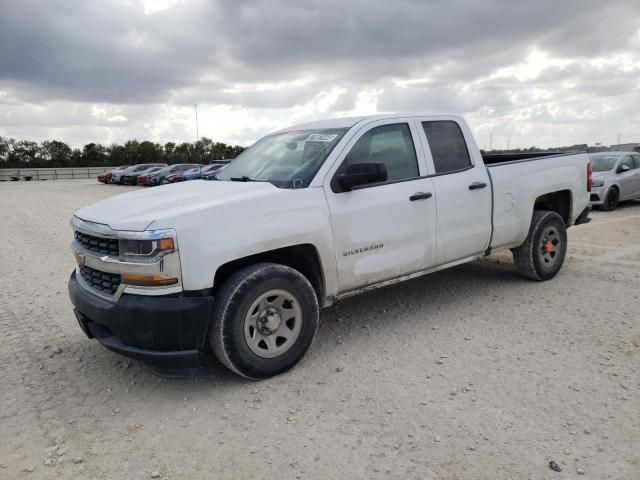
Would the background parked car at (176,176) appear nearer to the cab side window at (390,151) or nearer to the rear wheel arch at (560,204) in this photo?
the rear wheel arch at (560,204)

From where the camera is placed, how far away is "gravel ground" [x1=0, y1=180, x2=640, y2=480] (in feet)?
9.31

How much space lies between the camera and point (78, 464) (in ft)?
9.49

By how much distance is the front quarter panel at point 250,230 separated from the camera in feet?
11.2

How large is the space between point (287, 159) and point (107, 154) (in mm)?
72491

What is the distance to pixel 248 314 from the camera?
3668 mm

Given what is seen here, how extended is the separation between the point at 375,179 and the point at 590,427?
7.25ft

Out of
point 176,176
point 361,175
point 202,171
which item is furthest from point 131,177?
point 361,175

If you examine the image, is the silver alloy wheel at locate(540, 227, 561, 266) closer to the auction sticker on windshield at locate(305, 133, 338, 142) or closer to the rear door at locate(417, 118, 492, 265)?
the rear door at locate(417, 118, 492, 265)

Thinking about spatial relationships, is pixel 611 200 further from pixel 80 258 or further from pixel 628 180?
pixel 80 258

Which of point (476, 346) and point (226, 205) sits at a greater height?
point (226, 205)

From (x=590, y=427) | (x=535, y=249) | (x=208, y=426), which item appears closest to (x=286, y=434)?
(x=208, y=426)

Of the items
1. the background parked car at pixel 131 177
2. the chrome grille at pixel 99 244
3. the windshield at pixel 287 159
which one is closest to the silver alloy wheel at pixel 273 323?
the windshield at pixel 287 159

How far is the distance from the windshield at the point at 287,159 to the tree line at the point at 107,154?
6197 cm

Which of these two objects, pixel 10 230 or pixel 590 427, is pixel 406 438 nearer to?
pixel 590 427
